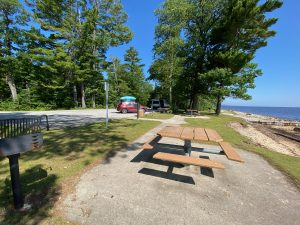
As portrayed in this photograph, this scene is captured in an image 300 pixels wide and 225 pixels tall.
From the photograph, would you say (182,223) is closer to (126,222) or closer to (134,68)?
(126,222)

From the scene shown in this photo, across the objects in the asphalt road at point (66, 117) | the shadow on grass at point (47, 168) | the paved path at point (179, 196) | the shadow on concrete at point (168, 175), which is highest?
the asphalt road at point (66, 117)

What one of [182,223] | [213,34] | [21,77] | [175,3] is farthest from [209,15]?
[21,77]

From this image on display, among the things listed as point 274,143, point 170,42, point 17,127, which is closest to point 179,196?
point 17,127

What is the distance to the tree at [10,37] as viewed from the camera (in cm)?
2180

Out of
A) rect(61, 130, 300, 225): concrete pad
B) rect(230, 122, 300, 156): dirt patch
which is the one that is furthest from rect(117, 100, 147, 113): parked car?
rect(61, 130, 300, 225): concrete pad

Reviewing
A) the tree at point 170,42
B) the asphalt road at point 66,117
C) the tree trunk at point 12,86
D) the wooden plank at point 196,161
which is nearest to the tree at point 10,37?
the tree trunk at point 12,86

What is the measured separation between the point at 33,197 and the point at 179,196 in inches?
98.1

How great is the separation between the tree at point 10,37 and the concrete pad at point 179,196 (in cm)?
2469

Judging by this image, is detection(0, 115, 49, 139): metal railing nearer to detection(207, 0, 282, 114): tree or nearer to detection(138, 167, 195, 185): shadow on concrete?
detection(138, 167, 195, 185): shadow on concrete

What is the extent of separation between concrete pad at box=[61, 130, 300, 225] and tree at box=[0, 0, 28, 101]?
24692mm

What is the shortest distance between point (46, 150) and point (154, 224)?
14.0ft

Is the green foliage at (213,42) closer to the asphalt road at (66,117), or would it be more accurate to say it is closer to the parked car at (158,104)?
the parked car at (158,104)

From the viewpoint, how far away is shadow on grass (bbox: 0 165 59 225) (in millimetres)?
2426

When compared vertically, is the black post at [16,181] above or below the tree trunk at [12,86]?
below
